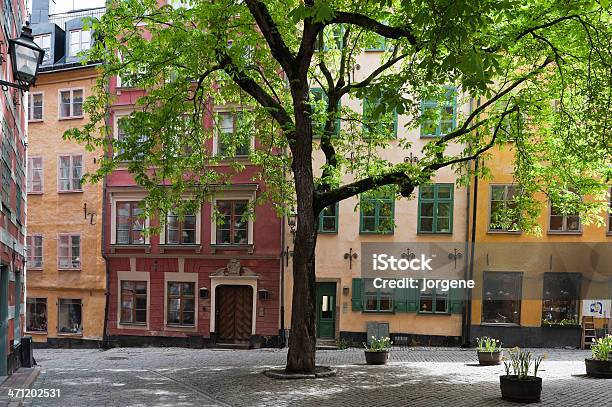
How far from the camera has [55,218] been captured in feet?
90.7

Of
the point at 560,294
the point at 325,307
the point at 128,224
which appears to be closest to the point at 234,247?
the point at 325,307

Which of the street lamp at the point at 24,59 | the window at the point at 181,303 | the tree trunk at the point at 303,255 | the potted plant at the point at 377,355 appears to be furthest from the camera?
the window at the point at 181,303

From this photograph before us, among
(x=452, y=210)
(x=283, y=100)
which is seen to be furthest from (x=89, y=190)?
(x=452, y=210)

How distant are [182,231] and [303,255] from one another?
39.2 feet

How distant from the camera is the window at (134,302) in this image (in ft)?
85.1

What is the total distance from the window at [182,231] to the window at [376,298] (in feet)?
23.6

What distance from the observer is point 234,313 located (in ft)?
82.3

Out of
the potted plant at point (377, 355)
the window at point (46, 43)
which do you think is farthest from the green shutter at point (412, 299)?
the window at point (46, 43)

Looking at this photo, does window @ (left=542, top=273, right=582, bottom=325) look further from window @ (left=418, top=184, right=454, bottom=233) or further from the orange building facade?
the orange building facade

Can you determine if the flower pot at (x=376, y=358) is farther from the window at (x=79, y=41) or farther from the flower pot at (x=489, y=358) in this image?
the window at (x=79, y=41)

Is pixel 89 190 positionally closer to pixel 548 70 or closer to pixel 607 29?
pixel 548 70

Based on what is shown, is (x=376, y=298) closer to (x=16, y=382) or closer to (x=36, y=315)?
(x=16, y=382)

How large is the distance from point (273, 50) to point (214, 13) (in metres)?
1.64

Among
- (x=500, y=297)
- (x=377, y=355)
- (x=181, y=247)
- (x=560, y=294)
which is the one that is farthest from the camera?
(x=181, y=247)
